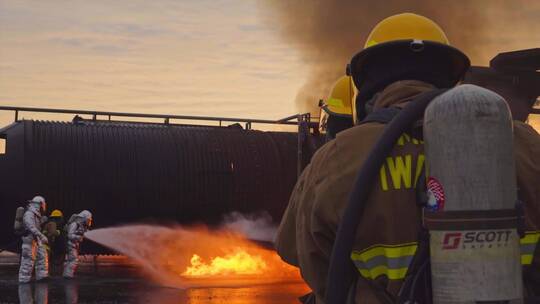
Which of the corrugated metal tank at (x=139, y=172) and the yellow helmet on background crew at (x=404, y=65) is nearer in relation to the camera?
the yellow helmet on background crew at (x=404, y=65)

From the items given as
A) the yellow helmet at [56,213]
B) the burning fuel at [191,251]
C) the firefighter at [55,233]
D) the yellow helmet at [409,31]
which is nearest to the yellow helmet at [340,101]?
the yellow helmet at [409,31]

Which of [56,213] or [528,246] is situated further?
[56,213]

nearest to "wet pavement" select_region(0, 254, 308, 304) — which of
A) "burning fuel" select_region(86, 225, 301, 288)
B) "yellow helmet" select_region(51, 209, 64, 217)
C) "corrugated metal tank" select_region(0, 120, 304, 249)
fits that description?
"burning fuel" select_region(86, 225, 301, 288)

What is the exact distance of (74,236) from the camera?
1399cm

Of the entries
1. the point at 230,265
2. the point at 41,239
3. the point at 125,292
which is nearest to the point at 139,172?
the point at 41,239

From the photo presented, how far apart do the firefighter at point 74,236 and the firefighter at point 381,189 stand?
479 inches

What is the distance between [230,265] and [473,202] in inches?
558

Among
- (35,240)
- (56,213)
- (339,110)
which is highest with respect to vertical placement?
(339,110)

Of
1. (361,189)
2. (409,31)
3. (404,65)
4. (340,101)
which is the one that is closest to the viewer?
(361,189)

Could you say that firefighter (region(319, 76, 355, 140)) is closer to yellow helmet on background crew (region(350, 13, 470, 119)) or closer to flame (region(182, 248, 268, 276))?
yellow helmet on background crew (region(350, 13, 470, 119))

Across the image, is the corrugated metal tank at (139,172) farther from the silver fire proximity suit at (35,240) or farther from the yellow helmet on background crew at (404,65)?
the yellow helmet on background crew at (404,65)

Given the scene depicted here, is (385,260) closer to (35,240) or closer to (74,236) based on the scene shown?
(35,240)

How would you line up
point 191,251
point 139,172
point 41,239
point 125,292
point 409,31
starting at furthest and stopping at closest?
point 191,251 < point 139,172 < point 41,239 < point 125,292 < point 409,31

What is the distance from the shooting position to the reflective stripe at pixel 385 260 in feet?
6.88
